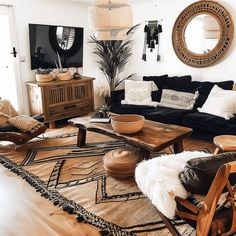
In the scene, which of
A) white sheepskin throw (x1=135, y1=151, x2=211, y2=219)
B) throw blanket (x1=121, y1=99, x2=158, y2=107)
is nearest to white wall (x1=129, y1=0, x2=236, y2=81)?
throw blanket (x1=121, y1=99, x2=158, y2=107)

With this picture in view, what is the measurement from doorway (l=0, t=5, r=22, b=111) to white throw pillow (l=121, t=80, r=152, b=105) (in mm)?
2045

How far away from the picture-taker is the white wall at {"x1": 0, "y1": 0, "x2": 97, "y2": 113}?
4504mm

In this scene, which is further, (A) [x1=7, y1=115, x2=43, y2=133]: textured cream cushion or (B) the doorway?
(B) the doorway

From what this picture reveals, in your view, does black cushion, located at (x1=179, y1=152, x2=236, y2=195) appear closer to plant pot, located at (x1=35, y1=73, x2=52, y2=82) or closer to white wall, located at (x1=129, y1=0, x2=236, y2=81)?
white wall, located at (x1=129, y1=0, x2=236, y2=81)

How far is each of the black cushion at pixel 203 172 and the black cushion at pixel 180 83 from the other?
299cm

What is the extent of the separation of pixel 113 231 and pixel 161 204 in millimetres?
577

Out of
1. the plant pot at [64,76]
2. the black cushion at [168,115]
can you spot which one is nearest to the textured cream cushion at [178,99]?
the black cushion at [168,115]

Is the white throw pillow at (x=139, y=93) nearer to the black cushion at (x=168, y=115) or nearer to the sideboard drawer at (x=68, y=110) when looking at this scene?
the black cushion at (x=168, y=115)

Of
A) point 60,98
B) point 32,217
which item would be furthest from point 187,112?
point 32,217

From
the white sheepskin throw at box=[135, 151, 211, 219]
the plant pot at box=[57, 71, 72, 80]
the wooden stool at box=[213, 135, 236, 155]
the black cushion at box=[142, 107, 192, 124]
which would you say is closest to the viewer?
the white sheepskin throw at box=[135, 151, 211, 219]

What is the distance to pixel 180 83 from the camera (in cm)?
443

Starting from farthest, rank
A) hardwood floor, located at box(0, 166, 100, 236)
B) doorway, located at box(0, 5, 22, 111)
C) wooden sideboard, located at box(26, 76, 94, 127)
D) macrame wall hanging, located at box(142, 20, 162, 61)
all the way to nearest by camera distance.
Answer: macrame wall hanging, located at box(142, 20, 162, 61) → wooden sideboard, located at box(26, 76, 94, 127) → doorway, located at box(0, 5, 22, 111) → hardwood floor, located at box(0, 166, 100, 236)

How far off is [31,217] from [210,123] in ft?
8.23

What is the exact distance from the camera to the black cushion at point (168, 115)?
3.84 metres
